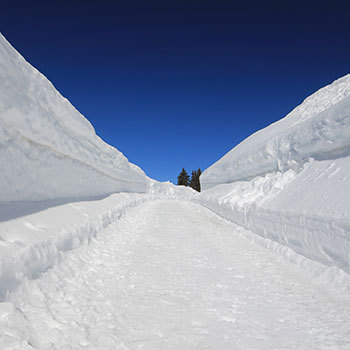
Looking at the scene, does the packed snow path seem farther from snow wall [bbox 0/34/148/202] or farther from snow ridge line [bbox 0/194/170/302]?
snow wall [bbox 0/34/148/202]

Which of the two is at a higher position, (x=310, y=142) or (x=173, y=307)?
(x=310, y=142)

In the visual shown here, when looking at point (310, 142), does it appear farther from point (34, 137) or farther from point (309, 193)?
point (34, 137)

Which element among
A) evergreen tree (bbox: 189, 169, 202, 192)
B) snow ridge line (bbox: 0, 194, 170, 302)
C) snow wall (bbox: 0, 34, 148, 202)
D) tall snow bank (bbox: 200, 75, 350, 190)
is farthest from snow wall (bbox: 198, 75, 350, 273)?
evergreen tree (bbox: 189, 169, 202, 192)

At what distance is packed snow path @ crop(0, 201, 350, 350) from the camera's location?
1745 millimetres

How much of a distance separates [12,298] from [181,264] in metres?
2.11

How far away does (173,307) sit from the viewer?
223cm

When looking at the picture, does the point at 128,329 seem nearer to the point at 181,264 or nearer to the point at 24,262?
the point at 24,262

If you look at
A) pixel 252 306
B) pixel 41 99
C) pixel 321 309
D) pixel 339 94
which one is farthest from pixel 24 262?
pixel 339 94

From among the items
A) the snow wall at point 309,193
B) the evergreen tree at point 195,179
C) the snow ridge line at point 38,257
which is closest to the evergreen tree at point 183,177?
the evergreen tree at point 195,179

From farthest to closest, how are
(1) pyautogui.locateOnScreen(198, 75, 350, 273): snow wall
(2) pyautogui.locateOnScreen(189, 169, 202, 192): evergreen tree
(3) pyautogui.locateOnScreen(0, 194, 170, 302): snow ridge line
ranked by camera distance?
(2) pyautogui.locateOnScreen(189, 169, 202, 192): evergreen tree → (1) pyautogui.locateOnScreen(198, 75, 350, 273): snow wall → (3) pyautogui.locateOnScreen(0, 194, 170, 302): snow ridge line

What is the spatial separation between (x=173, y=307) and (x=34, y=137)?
4.00 m

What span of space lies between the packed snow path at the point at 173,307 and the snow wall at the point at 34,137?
1731 mm

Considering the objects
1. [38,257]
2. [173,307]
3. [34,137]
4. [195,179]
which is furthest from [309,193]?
[195,179]

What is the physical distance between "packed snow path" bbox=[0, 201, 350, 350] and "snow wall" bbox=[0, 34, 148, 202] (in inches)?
68.1
